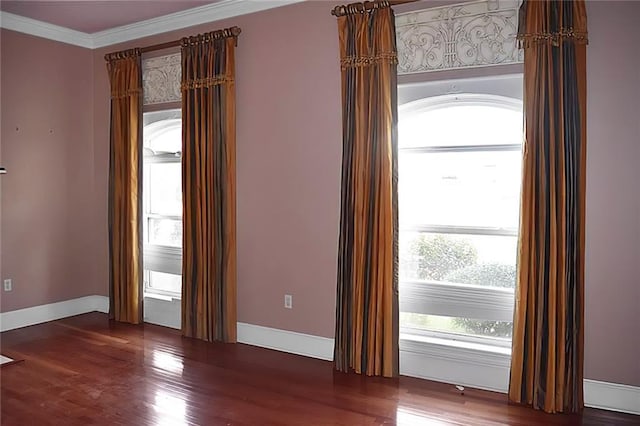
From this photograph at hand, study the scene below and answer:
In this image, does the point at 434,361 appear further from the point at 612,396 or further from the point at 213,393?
the point at 213,393

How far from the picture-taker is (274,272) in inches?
175

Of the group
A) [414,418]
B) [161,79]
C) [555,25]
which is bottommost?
[414,418]

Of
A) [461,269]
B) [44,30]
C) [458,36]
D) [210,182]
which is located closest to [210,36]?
[210,182]

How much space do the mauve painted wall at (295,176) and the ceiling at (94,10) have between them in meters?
0.27

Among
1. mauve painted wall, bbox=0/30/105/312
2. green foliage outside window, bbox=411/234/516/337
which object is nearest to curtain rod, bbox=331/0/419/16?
green foliage outside window, bbox=411/234/516/337

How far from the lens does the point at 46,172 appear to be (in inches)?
210

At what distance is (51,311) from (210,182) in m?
2.39

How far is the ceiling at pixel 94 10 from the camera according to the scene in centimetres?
452

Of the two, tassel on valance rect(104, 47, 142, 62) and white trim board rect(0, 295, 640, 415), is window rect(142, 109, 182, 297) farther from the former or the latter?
white trim board rect(0, 295, 640, 415)

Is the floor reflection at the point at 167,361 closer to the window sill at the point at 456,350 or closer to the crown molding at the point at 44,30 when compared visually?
the window sill at the point at 456,350

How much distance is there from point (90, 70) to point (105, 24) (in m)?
0.71

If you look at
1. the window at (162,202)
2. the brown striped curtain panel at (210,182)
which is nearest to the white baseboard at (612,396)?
the brown striped curtain panel at (210,182)

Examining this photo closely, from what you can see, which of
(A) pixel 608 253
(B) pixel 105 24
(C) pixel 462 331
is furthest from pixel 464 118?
(B) pixel 105 24

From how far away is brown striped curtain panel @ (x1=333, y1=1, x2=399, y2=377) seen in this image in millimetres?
3697
